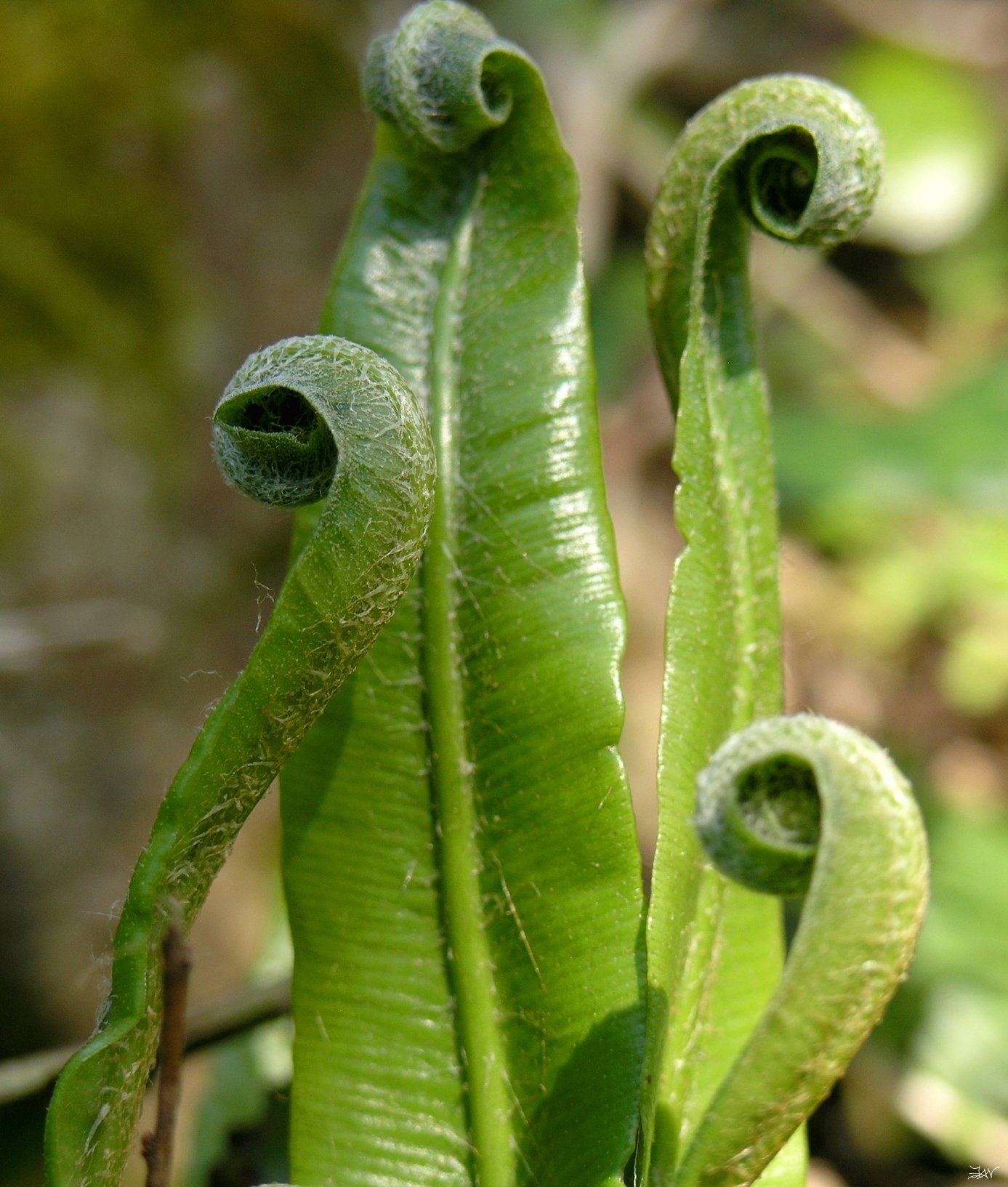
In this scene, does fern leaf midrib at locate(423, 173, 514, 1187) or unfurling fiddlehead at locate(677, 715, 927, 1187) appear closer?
unfurling fiddlehead at locate(677, 715, 927, 1187)

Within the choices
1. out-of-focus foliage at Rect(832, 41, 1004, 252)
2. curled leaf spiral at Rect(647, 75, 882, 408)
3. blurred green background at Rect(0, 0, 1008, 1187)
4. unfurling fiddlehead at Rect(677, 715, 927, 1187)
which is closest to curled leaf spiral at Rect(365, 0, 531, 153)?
curled leaf spiral at Rect(647, 75, 882, 408)

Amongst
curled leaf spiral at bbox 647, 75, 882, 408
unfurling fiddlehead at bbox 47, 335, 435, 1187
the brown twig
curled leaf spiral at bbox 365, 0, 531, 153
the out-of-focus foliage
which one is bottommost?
the brown twig

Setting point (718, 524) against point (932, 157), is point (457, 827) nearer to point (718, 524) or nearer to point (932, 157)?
point (718, 524)

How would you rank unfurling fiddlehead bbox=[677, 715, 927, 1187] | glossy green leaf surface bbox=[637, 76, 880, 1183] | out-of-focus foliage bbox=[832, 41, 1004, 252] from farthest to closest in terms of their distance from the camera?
out-of-focus foliage bbox=[832, 41, 1004, 252], glossy green leaf surface bbox=[637, 76, 880, 1183], unfurling fiddlehead bbox=[677, 715, 927, 1187]

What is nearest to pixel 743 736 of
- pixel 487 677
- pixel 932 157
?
pixel 487 677

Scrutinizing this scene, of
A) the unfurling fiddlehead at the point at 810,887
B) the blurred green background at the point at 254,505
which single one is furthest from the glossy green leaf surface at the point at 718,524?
the blurred green background at the point at 254,505

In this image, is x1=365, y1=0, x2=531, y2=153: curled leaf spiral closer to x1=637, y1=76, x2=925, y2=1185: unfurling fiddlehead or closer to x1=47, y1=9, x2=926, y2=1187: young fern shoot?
x1=47, y1=9, x2=926, y2=1187: young fern shoot

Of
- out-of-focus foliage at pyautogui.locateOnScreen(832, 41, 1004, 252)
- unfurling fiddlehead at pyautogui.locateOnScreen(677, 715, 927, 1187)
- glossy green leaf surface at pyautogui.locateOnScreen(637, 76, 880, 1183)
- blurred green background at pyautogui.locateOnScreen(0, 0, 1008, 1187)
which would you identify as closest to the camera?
unfurling fiddlehead at pyautogui.locateOnScreen(677, 715, 927, 1187)

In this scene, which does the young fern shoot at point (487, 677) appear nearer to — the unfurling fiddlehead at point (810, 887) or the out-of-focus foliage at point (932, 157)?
the unfurling fiddlehead at point (810, 887)

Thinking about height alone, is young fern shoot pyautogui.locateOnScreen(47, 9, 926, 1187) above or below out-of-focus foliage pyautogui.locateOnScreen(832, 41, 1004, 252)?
below
